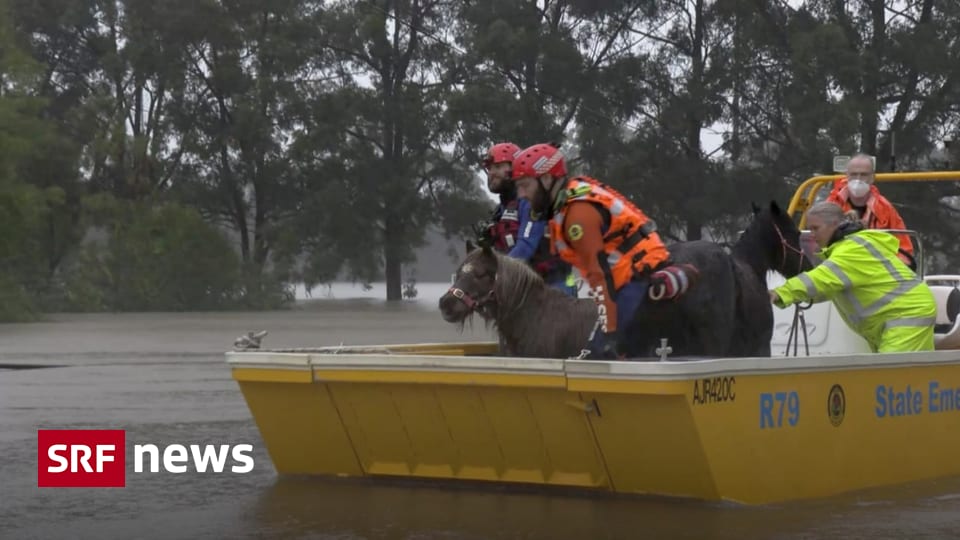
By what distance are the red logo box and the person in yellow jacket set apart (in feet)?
13.5

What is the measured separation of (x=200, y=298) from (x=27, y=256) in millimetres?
3893

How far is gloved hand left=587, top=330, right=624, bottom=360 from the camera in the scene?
9328mm

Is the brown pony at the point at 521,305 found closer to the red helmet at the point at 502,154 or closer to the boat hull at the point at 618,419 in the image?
the boat hull at the point at 618,419

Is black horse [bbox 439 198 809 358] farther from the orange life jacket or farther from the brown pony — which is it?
the orange life jacket

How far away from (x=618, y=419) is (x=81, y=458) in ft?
12.9

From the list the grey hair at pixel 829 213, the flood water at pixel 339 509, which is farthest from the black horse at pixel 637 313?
the flood water at pixel 339 509

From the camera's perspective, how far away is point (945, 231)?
133 ft

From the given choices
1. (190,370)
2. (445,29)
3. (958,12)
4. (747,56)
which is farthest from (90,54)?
(190,370)

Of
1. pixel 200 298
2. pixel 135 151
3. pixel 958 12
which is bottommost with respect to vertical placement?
pixel 200 298

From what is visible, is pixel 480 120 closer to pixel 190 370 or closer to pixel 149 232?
pixel 149 232

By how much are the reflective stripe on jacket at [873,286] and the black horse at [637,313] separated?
0.48m

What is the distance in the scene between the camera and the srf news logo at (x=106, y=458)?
10.3 metres

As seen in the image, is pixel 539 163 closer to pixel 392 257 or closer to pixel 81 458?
pixel 81 458

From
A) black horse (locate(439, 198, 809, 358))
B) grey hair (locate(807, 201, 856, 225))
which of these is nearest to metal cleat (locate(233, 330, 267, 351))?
black horse (locate(439, 198, 809, 358))
